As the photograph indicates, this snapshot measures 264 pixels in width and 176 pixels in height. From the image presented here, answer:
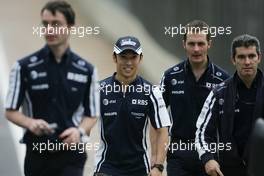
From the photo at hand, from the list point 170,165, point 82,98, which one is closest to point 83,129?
point 82,98

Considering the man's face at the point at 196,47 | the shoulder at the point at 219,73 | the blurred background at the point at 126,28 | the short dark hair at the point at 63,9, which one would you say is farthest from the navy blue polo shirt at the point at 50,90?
the shoulder at the point at 219,73

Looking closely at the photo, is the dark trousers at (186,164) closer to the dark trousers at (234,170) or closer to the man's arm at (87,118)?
the dark trousers at (234,170)

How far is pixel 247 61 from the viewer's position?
4664 mm

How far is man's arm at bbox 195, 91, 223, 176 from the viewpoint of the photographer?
4688 mm

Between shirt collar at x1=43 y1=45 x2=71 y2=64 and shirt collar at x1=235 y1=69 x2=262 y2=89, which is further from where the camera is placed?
shirt collar at x1=235 y1=69 x2=262 y2=89

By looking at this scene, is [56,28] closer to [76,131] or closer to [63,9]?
[63,9]

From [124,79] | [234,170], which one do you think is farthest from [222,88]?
[124,79]

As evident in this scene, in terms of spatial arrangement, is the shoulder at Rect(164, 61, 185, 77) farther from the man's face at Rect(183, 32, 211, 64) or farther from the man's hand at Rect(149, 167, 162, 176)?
the man's hand at Rect(149, 167, 162, 176)

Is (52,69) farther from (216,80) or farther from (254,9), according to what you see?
(254,9)

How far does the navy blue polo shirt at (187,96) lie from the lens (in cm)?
498

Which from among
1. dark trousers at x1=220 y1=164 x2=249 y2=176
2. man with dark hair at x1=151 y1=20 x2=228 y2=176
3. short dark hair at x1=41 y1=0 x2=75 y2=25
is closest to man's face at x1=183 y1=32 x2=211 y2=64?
man with dark hair at x1=151 y1=20 x2=228 y2=176

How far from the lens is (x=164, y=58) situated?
5070mm

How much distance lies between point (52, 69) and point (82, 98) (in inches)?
9.2

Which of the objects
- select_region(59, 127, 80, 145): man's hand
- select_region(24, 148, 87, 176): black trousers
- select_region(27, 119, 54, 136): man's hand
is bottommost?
select_region(24, 148, 87, 176): black trousers
